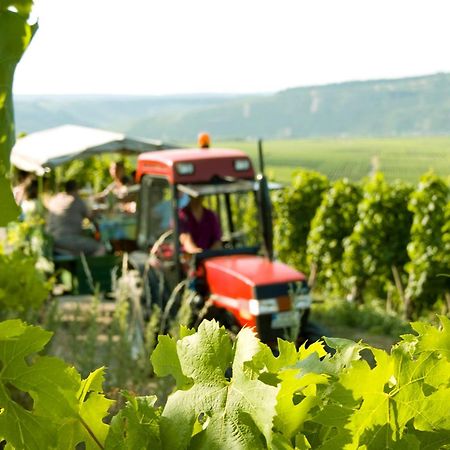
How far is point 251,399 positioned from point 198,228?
557 centimetres

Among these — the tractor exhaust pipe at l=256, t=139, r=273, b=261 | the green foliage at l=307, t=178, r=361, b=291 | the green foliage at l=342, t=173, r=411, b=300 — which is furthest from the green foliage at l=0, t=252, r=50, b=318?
the green foliage at l=307, t=178, r=361, b=291

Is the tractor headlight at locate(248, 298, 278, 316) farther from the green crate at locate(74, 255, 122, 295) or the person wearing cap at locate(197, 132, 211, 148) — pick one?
the green crate at locate(74, 255, 122, 295)

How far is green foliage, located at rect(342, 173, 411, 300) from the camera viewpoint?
37.7ft

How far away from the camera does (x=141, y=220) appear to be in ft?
24.6

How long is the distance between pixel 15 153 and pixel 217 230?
20.3 feet

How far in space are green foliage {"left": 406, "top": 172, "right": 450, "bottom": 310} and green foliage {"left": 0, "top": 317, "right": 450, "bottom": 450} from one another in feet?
31.1

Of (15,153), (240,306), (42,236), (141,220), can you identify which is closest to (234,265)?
(240,306)

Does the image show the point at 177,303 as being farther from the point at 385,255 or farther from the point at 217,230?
the point at 385,255

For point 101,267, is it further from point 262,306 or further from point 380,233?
point 380,233

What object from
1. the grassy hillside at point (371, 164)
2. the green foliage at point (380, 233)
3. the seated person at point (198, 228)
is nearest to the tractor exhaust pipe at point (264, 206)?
the seated person at point (198, 228)

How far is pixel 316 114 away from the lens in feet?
544

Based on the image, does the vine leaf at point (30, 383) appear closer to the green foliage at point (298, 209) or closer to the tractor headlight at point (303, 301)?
the tractor headlight at point (303, 301)

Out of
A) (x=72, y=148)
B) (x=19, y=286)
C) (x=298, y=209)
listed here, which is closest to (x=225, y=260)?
(x=19, y=286)

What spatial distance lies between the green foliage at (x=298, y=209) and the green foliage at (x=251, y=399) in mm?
12562
